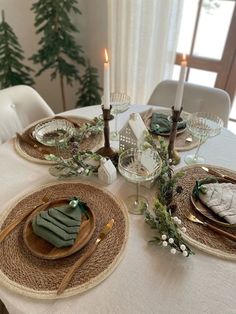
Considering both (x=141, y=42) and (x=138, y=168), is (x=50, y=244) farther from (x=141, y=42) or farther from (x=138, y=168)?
(x=141, y=42)

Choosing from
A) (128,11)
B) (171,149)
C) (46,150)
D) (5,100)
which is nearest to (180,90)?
(171,149)

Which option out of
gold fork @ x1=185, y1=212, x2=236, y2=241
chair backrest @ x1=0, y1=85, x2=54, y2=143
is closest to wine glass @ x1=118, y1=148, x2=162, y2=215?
gold fork @ x1=185, y1=212, x2=236, y2=241

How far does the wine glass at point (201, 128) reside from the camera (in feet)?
3.26

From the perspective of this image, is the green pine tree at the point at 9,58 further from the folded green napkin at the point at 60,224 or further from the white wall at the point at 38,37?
the folded green napkin at the point at 60,224

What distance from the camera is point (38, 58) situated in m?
1.96

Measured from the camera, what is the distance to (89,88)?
2.19 m

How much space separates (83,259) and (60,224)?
12cm

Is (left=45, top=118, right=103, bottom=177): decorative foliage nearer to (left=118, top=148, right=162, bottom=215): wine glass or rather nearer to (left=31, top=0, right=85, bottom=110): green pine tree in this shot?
(left=118, top=148, right=162, bottom=215): wine glass

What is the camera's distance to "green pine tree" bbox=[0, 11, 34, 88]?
5.60ft

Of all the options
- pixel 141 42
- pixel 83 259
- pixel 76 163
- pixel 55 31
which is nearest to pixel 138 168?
pixel 76 163

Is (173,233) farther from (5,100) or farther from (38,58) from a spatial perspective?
(38,58)

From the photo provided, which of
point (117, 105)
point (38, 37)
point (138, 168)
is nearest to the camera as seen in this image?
point (138, 168)

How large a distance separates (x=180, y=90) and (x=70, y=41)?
4.76ft

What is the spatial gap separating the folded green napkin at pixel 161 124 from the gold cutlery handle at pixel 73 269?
0.61 metres
